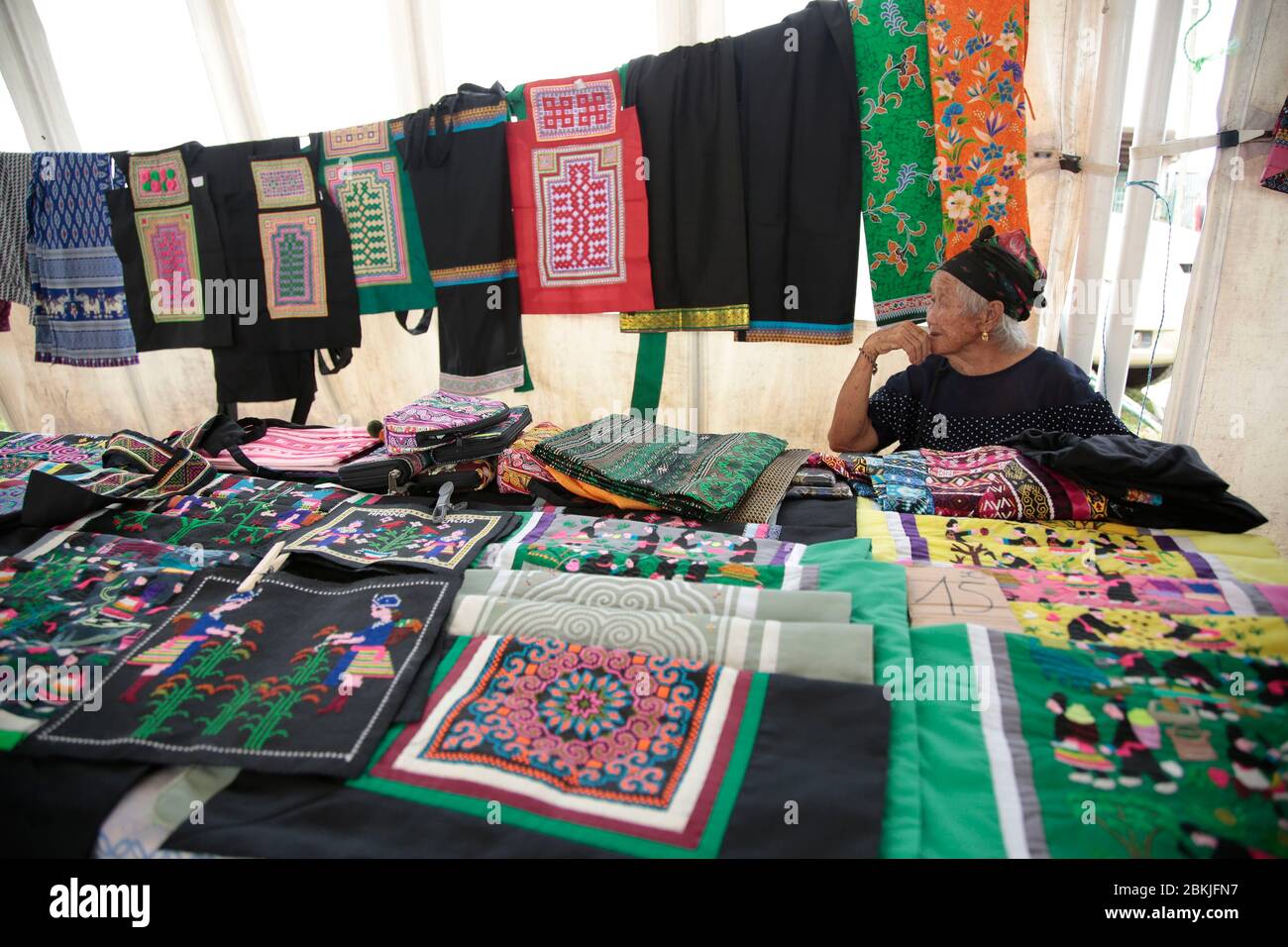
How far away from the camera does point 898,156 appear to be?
1.92m

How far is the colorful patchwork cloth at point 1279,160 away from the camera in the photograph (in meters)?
1.97

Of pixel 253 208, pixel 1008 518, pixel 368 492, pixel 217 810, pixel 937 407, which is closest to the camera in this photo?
pixel 217 810

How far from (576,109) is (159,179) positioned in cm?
175

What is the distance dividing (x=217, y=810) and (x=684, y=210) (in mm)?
1924

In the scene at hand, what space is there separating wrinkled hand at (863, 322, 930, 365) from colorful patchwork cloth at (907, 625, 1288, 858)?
4.16 feet

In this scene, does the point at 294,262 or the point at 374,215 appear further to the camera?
the point at 294,262

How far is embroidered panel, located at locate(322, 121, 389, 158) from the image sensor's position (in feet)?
7.89

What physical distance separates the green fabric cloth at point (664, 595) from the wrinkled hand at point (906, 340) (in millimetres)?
1227

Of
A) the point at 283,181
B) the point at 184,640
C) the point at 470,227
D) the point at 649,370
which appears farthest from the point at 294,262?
the point at 184,640

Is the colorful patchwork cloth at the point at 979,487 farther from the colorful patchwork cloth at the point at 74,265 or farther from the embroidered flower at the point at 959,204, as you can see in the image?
the colorful patchwork cloth at the point at 74,265

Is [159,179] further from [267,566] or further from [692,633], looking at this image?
[692,633]
